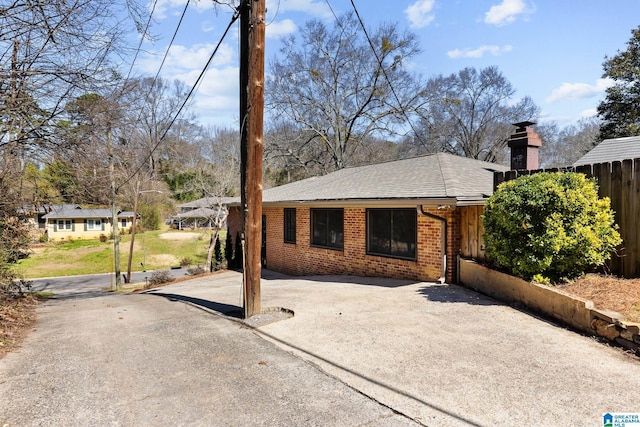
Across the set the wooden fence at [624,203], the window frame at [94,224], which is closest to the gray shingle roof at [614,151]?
the wooden fence at [624,203]

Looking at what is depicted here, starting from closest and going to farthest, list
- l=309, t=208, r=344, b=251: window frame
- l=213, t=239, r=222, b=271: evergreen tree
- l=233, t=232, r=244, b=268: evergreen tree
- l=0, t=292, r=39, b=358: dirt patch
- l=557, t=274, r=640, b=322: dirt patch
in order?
l=557, t=274, r=640, b=322: dirt patch
l=0, t=292, r=39, b=358: dirt patch
l=309, t=208, r=344, b=251: window frame
l=233, t=232, r=244, b=268: evergreen tree
l=213, t=239, r=222, b=271: evergreen tree

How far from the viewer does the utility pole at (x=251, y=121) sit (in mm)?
6562

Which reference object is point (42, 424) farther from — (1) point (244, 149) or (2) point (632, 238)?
(2) point (632, 238)

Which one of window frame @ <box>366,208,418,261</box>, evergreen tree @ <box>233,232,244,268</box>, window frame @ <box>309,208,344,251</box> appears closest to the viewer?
window frame @ <box>366,208,418,261</box>

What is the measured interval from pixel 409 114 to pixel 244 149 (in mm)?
27650

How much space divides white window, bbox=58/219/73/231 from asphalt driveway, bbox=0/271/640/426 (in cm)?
4200

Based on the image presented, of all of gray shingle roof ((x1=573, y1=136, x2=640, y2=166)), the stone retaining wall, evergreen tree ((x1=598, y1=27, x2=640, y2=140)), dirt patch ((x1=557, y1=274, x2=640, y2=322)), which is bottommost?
the stone retaining wall

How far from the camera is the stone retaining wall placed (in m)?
4.74

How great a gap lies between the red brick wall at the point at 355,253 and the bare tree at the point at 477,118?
2614 cm

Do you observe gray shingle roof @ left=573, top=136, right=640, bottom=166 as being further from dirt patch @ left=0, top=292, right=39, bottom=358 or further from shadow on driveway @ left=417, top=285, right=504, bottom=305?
dirt patch @ left=0, top=292, right=39, bottom=358

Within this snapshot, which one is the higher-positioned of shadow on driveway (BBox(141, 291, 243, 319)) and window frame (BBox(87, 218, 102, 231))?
window frame (BBox(87, 218, 102, 231))

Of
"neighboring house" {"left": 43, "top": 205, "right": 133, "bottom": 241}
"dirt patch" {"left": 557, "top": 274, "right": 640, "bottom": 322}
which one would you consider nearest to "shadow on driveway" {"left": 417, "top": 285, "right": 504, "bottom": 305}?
"dirt patch" {"left": 557, "top": 274, "right": 640, "bottom": 322}

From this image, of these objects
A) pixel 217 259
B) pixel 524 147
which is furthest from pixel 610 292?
pixel 217 259

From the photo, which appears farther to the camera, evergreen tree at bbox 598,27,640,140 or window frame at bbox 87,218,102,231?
window frame at bbox 87,218,102,231
